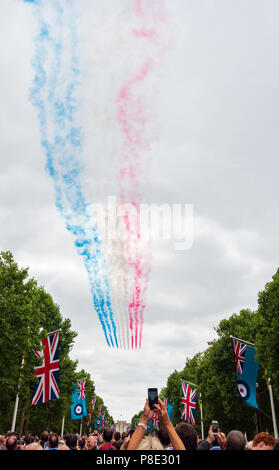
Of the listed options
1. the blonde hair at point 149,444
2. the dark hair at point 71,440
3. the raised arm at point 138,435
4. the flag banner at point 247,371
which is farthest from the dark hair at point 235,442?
the flag banner at point 247,371

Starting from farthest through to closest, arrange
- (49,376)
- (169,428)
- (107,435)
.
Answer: (49,376)
(107,435)
(169,428)

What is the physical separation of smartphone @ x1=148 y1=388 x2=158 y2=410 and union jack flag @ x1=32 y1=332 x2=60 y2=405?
24.7 metres

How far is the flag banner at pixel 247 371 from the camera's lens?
31.3 meters

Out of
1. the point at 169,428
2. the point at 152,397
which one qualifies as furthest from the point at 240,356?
the point at 169,428

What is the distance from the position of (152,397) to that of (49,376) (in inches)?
1011

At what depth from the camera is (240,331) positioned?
4756cm

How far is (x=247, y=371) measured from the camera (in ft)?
107

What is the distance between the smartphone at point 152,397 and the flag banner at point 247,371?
94.1ft

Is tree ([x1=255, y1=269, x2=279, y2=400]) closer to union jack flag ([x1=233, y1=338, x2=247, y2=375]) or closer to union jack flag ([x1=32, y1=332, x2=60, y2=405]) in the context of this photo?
union jack flag ([x1=233, y1=338, x2=247, y2=375])

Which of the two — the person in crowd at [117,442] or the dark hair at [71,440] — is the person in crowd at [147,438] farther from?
the person in crowd at [117,442]

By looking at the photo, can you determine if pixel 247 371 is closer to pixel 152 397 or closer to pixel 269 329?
pixel 269 329

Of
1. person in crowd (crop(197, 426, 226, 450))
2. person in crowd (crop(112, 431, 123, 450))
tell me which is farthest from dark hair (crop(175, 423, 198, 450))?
person in crowd (crop(112, 431, 123, 450))
